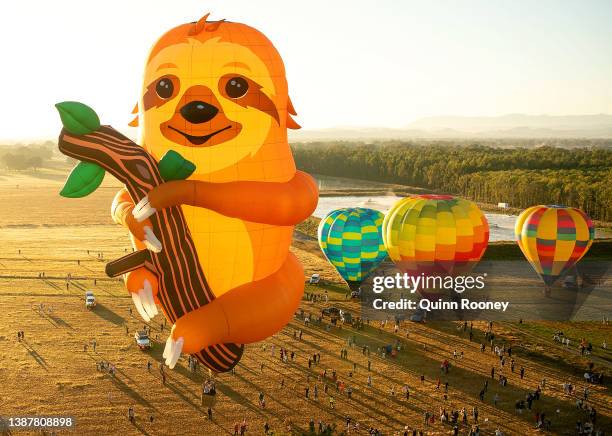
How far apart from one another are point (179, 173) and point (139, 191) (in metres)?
0.50

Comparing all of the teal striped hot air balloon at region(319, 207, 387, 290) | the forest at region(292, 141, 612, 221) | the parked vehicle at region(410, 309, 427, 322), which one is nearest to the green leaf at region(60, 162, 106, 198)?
the parked vehicle at region(410, 309, 427, 322)

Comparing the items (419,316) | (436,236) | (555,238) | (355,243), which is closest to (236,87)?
(436,236)

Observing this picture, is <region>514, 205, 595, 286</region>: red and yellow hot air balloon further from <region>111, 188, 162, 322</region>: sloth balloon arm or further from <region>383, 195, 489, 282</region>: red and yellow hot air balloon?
<region>111, 188, 162, 322</region>: sloth balloon arm

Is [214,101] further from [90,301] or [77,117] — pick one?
[90,301]

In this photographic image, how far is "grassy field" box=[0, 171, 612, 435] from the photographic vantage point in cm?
1490

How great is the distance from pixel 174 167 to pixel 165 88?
3.43ft

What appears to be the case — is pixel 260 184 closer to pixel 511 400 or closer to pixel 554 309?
pixel 511 400

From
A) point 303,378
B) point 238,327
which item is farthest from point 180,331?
point 303,378

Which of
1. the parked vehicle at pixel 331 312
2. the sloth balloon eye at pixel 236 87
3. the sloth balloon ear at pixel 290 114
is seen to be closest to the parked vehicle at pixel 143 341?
the parked vehicle at pixel 331 312

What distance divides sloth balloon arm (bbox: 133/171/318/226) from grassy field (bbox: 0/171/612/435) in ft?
25.9

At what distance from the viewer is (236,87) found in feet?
25.4

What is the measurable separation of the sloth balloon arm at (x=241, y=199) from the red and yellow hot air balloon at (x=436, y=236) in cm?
1379

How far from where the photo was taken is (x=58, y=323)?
21234 millimetres

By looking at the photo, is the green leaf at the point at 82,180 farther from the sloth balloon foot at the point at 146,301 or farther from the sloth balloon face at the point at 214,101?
the sloth balloon foot at the point at 146,301
